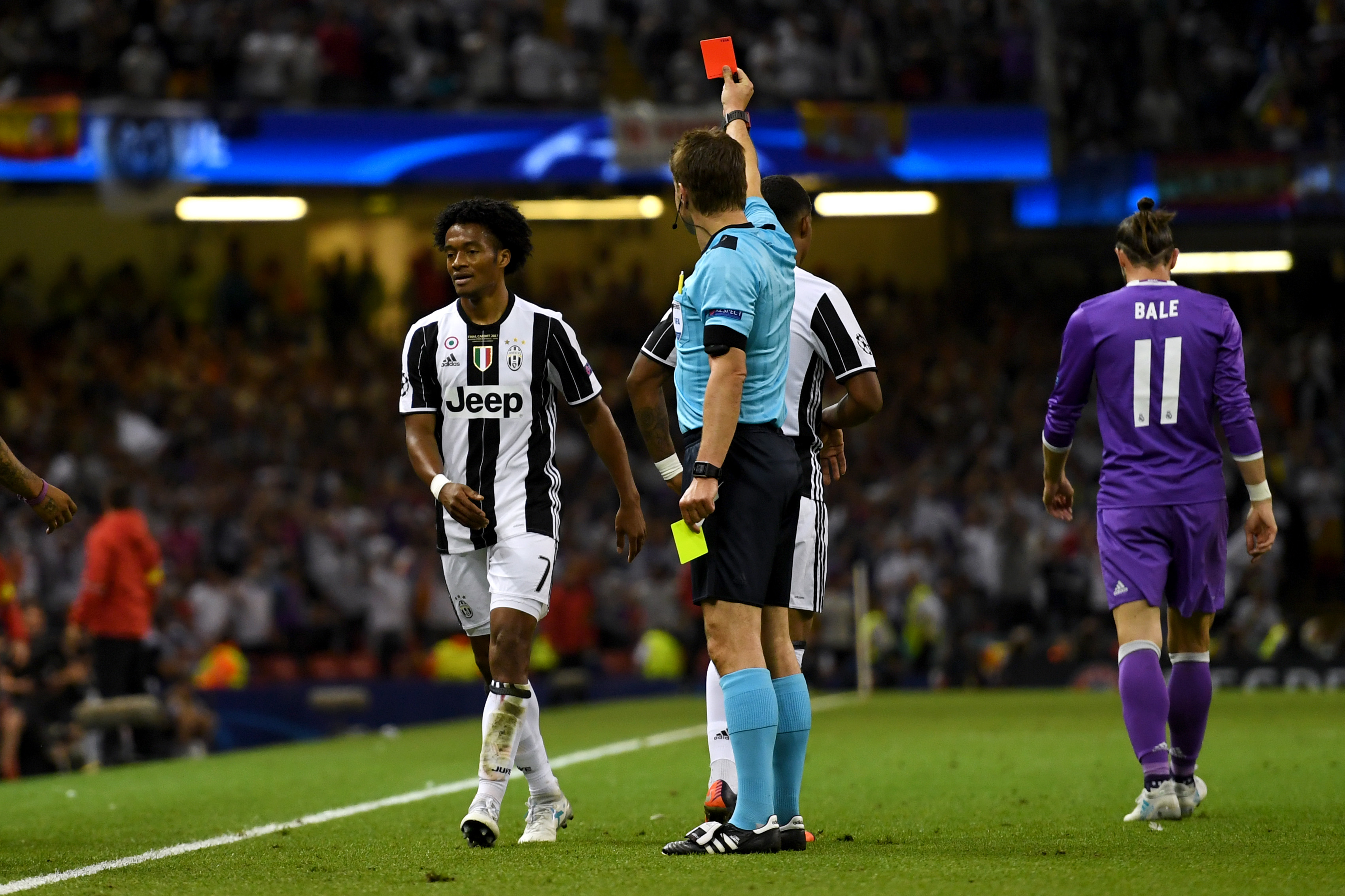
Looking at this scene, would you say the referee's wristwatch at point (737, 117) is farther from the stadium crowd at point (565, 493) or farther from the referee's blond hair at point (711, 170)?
the stadium crowd at point (565, 493)

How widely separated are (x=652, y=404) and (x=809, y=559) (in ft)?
2.65

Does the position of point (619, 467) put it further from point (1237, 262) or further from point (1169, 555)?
point (1237, 262)

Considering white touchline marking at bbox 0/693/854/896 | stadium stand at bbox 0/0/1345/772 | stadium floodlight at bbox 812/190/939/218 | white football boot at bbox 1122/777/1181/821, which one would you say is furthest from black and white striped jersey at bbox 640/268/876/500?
stadium floodlight at bbox 812/190/939/218

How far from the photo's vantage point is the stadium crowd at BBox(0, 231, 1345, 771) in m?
19.4

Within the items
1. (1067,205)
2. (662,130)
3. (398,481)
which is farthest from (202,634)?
(1067,205)

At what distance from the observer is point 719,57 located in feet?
20.9

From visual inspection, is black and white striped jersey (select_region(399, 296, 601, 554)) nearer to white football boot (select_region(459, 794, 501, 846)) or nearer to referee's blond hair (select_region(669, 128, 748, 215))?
white football boot (select_region(459, 794, 501, 846))

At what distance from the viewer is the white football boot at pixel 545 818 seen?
6.27 metres

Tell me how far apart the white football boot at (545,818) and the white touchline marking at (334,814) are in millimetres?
1130

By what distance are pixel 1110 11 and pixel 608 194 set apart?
303 inches

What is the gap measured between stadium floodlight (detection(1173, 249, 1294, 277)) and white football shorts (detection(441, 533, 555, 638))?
2124 centimetres

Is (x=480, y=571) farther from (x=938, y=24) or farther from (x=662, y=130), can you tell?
(x=938, y=24)

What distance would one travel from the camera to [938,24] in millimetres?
25234

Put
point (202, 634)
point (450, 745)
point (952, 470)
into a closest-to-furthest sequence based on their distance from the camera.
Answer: point (450, 745) < point (202, 634) < point (952, 470)
